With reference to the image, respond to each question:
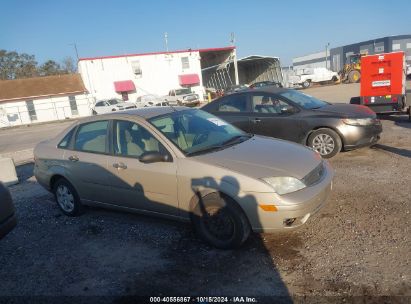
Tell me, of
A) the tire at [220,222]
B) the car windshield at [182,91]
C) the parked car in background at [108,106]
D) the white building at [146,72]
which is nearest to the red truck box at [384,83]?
the tire at [220,222]

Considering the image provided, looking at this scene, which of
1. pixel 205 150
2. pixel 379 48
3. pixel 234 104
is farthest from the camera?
pixel 379 48

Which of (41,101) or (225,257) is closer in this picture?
(225,257)

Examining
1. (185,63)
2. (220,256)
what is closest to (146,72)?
(185,63)

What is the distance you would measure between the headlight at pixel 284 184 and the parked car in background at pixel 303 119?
3.60 meters

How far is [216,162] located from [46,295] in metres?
2.13

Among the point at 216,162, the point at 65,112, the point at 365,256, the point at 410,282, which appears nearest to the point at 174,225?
the point at 216,162

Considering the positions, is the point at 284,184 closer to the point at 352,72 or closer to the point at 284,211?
the point at 284,211

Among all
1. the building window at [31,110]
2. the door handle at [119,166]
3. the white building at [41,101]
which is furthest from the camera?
the building window at [31,110]

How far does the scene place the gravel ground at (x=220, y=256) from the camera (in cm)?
327

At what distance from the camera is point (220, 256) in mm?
3838

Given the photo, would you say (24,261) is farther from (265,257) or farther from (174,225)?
(265,257)

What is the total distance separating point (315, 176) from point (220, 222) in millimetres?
1166

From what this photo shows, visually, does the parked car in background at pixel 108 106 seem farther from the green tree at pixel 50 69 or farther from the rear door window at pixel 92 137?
the green tree at pixel 50 69

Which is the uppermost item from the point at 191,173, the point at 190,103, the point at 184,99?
the point at 191,173
